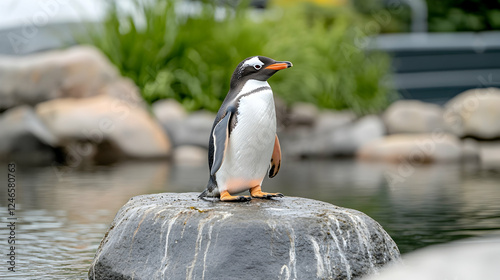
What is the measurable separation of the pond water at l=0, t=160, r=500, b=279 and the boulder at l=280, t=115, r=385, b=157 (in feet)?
4.30

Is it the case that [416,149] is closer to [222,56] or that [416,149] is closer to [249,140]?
[222,56]

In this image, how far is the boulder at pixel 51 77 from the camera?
16844 millimetres

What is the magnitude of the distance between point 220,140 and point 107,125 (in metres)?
10.6

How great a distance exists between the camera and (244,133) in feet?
18.6

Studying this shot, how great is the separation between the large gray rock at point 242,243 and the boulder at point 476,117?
1329 centimetres

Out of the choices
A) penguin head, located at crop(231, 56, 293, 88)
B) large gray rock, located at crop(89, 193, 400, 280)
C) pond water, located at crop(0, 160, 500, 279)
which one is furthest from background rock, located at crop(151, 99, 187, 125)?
large gray rock, located at crop(89, 193, 400, 280)

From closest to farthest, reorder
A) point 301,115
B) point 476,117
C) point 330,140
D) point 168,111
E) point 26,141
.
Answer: point 26,141 < point 168,111 < point 330,140 < point 476,117 < point 301,115

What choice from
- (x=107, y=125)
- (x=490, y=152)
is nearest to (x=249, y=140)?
(x=107, y=125)

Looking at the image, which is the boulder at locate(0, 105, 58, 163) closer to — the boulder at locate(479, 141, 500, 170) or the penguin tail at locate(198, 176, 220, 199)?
the boulder at locate(479, 141, 500, 170)

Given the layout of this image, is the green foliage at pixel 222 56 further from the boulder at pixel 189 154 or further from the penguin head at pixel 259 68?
the penguin head at pixel 259 68

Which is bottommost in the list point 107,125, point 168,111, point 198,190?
point 198,190

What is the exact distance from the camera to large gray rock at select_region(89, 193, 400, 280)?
5.10m

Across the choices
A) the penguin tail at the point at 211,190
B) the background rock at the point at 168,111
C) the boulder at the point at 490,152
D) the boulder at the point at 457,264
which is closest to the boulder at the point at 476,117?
the boulder at the point at 490,152

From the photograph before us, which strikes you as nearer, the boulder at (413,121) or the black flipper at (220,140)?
the black flipper at (220,140)
